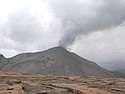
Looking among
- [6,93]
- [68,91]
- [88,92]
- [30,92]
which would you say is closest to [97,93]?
[88,92]

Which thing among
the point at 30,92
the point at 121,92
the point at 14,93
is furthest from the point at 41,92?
the point at 121,92

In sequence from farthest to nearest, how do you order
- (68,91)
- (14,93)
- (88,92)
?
(68,91) → (88,92) → (14,93)

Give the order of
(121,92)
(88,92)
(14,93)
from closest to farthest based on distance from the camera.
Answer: (14,93), (88,92), (121,92)

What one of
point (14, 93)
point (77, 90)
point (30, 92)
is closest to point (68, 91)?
point (77, 90)

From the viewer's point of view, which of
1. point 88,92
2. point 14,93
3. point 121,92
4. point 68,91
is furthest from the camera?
point 121,92

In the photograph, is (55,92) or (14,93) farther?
(55,92)

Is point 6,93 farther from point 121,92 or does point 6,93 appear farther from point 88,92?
point 121,92

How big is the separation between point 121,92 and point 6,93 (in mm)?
15989

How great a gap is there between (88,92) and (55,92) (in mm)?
4049

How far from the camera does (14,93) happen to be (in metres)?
26.8

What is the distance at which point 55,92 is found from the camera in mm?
30359

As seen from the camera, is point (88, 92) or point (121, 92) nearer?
point (88, 92)

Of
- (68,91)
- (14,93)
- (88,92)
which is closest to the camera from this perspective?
(14,93)

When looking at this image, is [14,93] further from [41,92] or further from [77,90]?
[77,90]
